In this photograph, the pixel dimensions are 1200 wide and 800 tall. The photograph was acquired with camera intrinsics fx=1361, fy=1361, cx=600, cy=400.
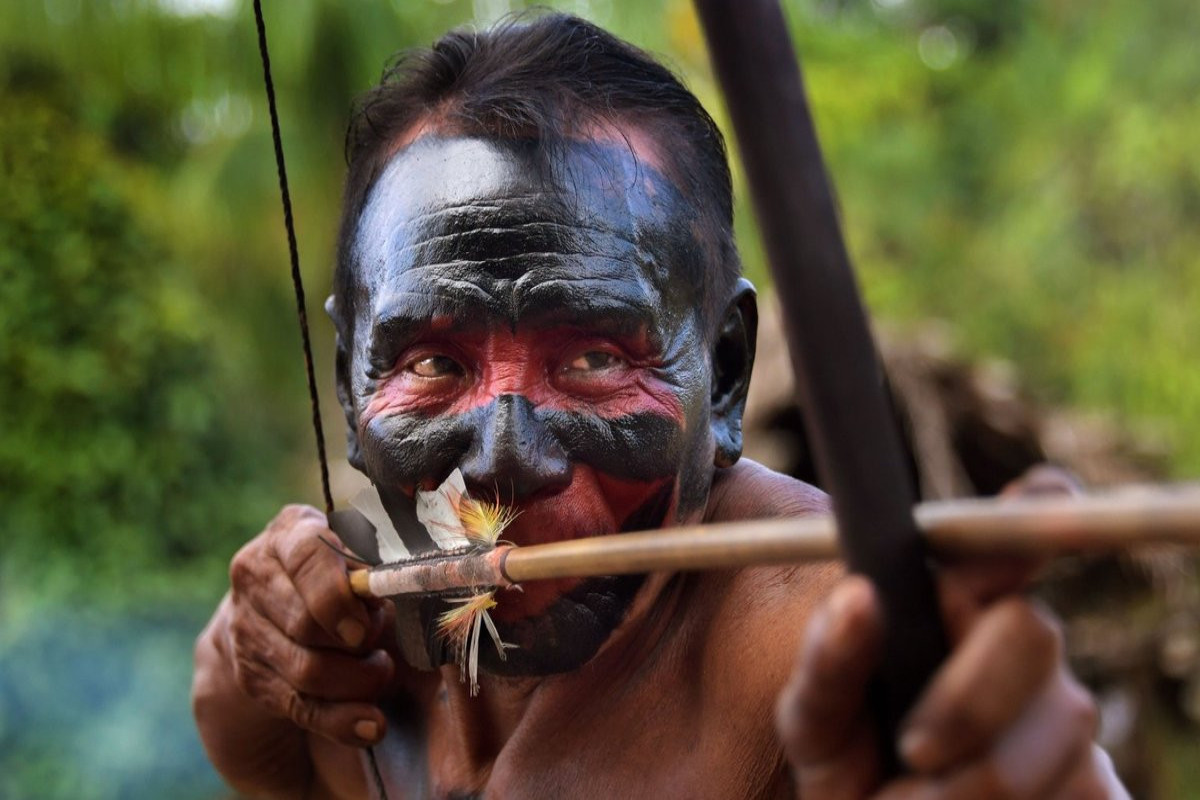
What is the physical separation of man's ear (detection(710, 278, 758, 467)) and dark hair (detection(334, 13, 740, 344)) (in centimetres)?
4

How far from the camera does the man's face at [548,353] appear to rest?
6.01 ft

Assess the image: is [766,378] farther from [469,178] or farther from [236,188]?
[236,188]

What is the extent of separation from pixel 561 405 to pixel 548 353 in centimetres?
8

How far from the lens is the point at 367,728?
7.18ft

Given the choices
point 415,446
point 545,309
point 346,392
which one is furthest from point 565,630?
point 346,392

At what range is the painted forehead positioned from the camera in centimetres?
186

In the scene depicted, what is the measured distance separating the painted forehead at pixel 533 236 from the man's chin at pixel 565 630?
0.39 m

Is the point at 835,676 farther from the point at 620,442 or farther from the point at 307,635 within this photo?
the point at 307,635

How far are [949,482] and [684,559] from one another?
220 inches

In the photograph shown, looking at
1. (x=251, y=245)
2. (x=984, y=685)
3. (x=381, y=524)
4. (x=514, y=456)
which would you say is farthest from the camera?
(x=251, y=245)

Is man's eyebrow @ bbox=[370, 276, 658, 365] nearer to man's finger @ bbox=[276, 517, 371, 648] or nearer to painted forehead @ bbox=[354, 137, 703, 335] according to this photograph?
painted forehead @ bbox=[354, 137, 703, 335]

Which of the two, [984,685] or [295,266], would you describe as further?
[295,266]

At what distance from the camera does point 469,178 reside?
1.93 m

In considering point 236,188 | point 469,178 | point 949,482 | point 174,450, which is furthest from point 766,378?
point 236,188
